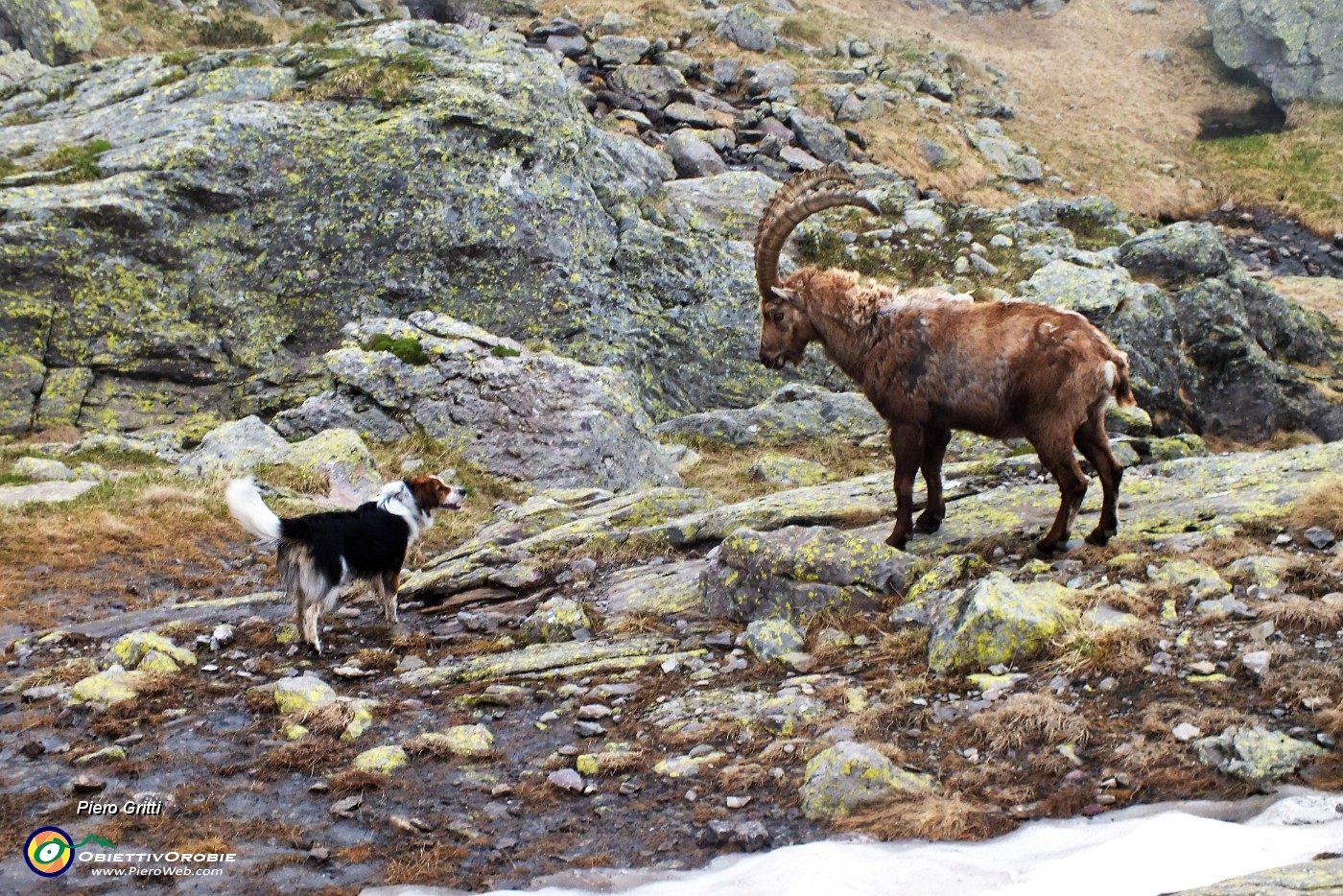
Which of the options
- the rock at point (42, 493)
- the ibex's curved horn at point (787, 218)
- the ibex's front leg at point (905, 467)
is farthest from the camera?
the rock at point (42, 493)

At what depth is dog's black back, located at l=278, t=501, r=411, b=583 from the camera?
8828 mm

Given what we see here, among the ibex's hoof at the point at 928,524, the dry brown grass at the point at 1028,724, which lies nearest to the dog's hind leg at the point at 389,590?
the ibex's hoof at the point at 928,524

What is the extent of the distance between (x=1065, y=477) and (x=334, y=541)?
20.8 feet

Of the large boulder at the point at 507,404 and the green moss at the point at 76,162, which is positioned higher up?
the green moss at the point at 76,162

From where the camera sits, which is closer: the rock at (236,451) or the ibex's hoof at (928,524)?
the ibex's hoof at (928,524)

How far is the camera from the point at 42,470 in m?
14.1

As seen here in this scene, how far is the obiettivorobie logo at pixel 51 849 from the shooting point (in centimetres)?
501

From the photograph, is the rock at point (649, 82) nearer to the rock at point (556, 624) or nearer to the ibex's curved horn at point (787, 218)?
the ibex's curved horn at point (787, 218)

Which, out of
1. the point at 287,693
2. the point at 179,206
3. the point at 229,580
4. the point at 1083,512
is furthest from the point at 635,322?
the point at 287,693

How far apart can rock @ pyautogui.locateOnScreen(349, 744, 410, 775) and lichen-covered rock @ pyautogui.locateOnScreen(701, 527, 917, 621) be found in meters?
3.12

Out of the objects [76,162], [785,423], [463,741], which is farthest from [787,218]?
[76,162]

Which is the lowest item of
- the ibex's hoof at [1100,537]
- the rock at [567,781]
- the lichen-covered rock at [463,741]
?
the lichen-covered rock at [463,741]

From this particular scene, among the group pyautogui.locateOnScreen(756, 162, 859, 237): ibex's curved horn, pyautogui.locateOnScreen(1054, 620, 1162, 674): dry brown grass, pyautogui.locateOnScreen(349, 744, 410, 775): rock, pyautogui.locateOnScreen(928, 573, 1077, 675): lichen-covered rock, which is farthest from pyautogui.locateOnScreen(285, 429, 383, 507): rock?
pyautogui.locateOnScreen(1054, 620, 1162, 674): dry brown grass

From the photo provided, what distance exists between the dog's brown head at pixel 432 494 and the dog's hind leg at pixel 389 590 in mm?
988
